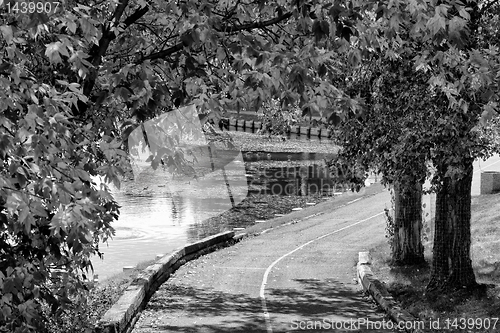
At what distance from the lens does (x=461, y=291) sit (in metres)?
15.6

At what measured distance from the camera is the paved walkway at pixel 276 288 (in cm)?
1530

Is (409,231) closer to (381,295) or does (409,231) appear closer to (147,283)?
(381,295)

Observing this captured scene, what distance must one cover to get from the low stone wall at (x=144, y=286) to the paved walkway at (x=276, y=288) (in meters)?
0.25

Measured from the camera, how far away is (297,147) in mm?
72562

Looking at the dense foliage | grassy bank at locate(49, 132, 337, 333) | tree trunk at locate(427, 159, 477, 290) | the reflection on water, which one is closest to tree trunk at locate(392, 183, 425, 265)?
tree trunk at locate(427, 159, 477, 290)

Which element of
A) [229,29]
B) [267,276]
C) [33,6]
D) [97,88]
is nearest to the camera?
[33,6]

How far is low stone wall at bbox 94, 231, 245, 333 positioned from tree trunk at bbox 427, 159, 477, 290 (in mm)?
6288

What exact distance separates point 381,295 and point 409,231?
183 inches

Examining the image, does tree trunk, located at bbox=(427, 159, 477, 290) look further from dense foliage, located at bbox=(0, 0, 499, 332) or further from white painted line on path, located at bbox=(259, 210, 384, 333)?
dense foliage, located at bbox=(0, 0, 499, 332)

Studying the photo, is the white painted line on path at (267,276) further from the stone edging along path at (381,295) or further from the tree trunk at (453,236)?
the tree trunk at (453,236)

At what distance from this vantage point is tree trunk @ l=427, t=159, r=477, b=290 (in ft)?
50.1

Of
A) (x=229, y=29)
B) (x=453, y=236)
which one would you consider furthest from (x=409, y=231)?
(x=229, y=29)

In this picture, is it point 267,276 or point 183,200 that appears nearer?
point 267,276

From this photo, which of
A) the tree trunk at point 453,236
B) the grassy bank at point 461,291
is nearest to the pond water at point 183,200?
the grassy bank at point 461,291
